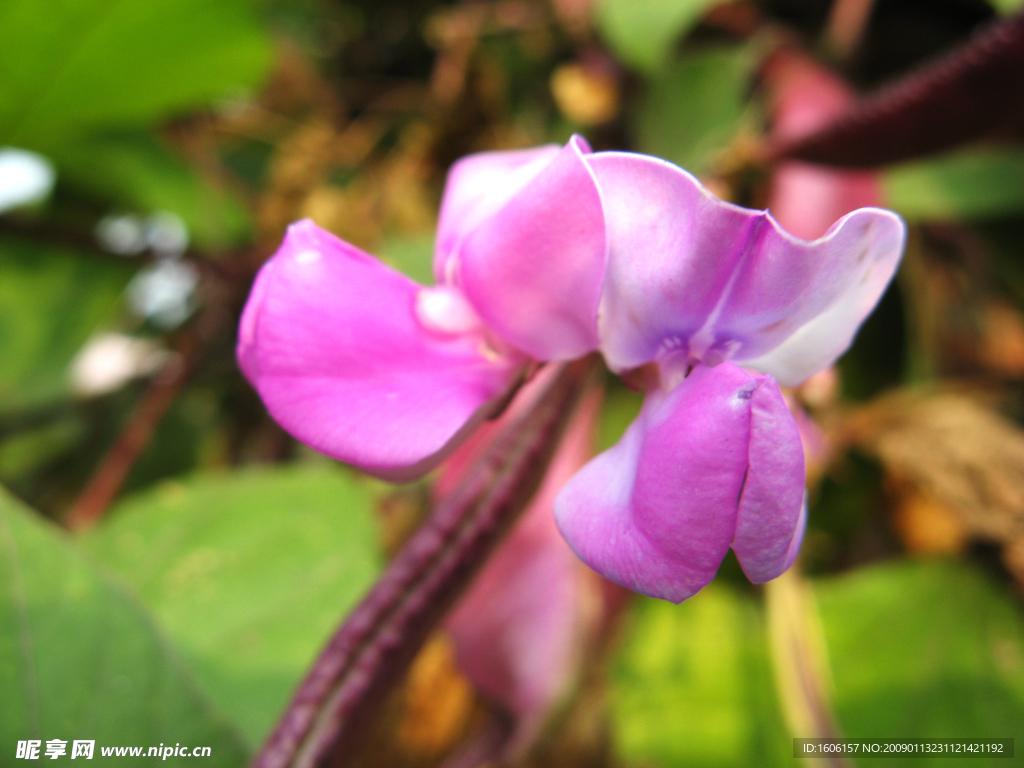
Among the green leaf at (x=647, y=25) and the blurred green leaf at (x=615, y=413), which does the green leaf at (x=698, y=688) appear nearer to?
the blurred green leaf at (x=615, y=413)

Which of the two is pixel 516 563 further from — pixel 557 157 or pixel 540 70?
pixel 540 70

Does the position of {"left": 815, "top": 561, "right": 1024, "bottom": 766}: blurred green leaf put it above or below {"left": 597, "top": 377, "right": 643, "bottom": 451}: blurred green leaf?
below

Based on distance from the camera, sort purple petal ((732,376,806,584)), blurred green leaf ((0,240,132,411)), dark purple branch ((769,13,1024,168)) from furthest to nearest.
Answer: blurred green leaf ((0,240,132,411)) → dark purple branch ((769,13,1024,168)) → purple petal ((732,376,806,584))

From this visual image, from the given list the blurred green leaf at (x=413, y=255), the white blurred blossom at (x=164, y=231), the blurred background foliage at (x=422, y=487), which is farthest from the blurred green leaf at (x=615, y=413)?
the white blurred blossom at (x=164, y=231)

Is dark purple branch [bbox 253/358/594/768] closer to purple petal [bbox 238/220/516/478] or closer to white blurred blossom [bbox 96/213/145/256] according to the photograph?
purple petal [bbox 238/220/516/478]

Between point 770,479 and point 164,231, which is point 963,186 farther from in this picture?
point 164,231

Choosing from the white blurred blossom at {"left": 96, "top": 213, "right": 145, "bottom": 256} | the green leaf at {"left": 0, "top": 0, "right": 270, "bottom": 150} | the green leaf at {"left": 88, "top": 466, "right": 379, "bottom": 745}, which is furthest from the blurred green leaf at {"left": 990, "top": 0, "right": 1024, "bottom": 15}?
the white blurred blossom at {"left": 96, "top": 213, "right": 145, "bottom": 256}
